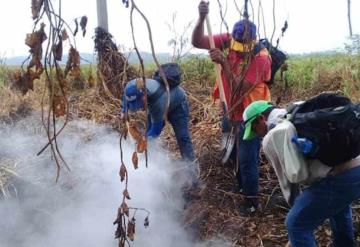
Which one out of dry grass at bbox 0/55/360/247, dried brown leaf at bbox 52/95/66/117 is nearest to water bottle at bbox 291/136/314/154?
dry grass at bbox 0/55/360/247

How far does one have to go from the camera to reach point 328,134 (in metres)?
2.70

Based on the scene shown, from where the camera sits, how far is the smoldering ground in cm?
439

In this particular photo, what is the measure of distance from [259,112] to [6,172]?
10.2 ft

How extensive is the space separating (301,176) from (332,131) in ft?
1.07

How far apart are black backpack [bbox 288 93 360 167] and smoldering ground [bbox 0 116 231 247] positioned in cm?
197

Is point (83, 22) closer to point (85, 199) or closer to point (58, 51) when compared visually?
point (58, 51)

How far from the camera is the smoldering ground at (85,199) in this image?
4.39 metres

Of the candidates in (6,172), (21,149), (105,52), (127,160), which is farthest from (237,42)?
(105,52)

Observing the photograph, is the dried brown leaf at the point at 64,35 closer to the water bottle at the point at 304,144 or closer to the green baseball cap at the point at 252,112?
the water bottle at the point at 304,144

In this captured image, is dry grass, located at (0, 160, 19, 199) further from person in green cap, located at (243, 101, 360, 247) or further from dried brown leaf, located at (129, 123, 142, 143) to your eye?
dried brown leaf, located at (129, 123, 142, 143)

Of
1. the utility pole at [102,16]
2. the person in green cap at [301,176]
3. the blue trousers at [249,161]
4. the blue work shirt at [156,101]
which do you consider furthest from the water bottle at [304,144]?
the utility pole at [102,16]

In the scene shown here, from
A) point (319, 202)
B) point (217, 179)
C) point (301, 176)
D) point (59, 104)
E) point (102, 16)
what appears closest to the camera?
point (59, 104)

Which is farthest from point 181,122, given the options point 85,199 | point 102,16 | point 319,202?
point 102,16

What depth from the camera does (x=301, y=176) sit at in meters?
2.80
